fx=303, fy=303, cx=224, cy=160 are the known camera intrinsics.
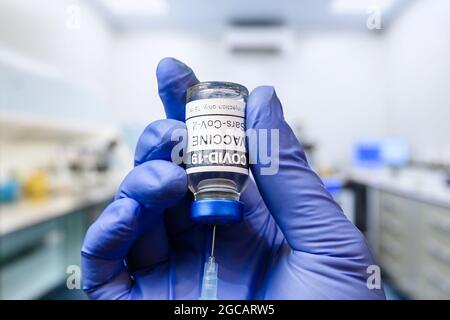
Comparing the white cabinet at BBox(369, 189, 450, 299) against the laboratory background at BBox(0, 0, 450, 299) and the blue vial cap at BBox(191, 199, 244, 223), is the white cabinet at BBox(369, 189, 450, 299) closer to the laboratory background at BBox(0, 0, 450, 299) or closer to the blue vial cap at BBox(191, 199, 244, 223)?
the laboratory background at BBox(0, 0, 450, 299)

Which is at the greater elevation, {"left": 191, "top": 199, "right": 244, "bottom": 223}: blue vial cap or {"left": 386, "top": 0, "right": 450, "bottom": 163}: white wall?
{"left": 386, "top": 0, "right": 450, "bottom": 163}: white wall

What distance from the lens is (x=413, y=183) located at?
6.73 feet

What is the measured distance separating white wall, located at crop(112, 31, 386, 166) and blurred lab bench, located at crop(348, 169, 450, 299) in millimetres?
410

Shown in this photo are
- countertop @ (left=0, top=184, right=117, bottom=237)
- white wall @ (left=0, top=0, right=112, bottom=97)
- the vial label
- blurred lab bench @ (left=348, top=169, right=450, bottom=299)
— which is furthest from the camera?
white wall @ (left=0, top=0, right=112, bottom=97)

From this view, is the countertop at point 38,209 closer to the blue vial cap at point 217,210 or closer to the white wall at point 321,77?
the white wall at point 321,77

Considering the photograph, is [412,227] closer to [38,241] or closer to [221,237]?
[221,237]

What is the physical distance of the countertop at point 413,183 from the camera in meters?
1.60

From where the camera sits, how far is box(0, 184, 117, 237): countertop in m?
1.42

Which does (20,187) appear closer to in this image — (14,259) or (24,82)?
(14,259)

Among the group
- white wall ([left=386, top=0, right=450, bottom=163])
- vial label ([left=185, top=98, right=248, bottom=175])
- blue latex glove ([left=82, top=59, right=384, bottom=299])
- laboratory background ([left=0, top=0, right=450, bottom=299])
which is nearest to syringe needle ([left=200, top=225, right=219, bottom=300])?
blue latex glove ([left=82, top=59, right=384, bottom=299])

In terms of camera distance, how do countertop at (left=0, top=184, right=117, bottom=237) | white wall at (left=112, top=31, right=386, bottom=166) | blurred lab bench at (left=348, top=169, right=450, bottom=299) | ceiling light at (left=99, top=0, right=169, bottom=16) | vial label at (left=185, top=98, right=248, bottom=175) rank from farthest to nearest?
blurred lab bench at (left=348, top=169, right=450, bottom=299) → countertop at (left=0, top=184, right=117, bottom=237) → ceiling light at (left=99, top=0, right=169, bottom=16) → white wall at (left=112, top=31, right=386, bottom=166) → vial label at (left=185, top=98, right=248, bottom=175)

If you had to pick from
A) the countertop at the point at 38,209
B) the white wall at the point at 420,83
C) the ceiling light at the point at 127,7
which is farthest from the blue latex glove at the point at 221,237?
the white wall at the point at 420,83

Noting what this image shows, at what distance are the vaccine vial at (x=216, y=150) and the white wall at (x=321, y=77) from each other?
11cm
